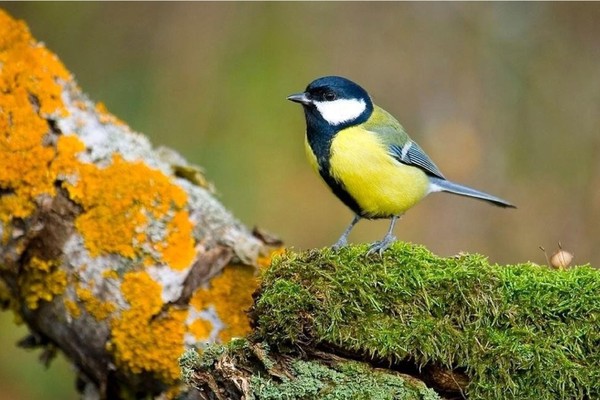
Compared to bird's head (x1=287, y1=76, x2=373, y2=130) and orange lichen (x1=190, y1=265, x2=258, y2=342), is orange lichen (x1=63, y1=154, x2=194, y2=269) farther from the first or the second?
bird's head (x1=287, y1=76, x2=373, y2=130)

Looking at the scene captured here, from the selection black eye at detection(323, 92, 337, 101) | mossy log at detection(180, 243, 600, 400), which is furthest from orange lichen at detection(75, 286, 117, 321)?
black eye at detection(323, 92, 337, 101)

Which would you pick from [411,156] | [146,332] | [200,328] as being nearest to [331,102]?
[411,156]

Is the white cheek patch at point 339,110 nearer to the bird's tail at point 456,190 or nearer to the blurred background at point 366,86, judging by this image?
the bird's tail at point 456,190

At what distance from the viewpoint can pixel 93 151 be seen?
2963mm

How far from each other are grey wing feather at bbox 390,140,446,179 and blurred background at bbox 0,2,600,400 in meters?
2.23

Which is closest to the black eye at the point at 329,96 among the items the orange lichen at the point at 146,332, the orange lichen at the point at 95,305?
the orange lichen at the point at 146,332

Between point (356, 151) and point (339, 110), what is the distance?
0.69 ft

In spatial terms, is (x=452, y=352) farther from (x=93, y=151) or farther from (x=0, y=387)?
(x=0, y=387)

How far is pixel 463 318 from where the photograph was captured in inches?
83.7

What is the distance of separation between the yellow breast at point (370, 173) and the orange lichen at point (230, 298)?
539mm

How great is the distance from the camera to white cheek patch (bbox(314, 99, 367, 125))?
3012mm

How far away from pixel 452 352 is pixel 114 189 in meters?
1.50

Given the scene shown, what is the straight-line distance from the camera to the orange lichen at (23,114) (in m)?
2.81

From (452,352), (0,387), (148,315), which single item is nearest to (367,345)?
(452,352)
